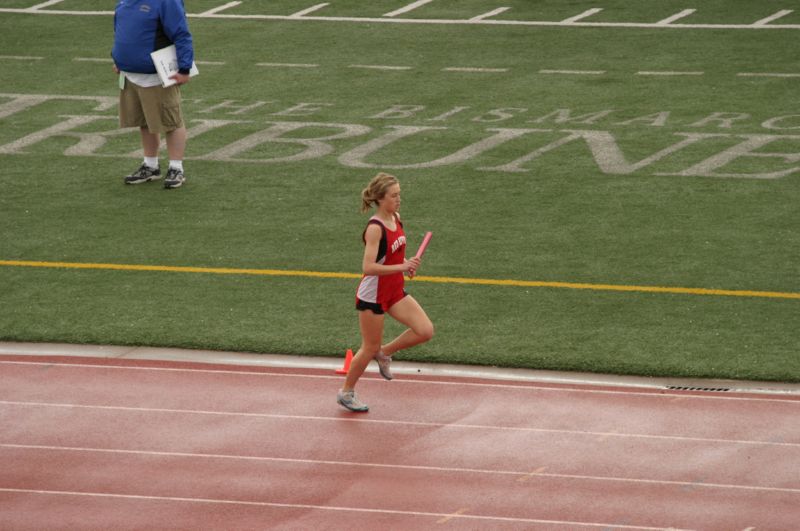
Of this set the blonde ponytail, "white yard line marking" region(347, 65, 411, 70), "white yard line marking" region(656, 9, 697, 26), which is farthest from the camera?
"white yard line marking" region(656, 9, 697, 26)

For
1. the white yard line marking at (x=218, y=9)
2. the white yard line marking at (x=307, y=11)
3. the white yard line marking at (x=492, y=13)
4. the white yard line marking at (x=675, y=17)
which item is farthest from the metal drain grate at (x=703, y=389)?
the white yard line marking at (x=218, y=9)

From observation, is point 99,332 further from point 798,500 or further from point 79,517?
point 798,500

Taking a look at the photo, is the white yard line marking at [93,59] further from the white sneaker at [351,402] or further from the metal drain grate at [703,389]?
the metal drain grate at [703,389]

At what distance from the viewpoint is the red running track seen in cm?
797

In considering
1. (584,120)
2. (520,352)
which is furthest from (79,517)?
(584,120)

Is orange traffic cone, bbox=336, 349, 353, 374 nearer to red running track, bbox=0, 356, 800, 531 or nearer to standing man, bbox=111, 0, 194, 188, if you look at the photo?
red running track, bbox=0, 356, 800, 531

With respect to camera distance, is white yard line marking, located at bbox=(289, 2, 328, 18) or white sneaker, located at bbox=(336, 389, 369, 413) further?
white yard line marking, located at bbox=(289, 2, 328, 18)

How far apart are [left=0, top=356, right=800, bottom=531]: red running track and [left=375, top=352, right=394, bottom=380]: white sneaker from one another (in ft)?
0.54

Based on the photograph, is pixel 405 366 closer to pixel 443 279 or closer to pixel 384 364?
pixel 384 364

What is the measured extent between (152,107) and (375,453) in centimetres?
699

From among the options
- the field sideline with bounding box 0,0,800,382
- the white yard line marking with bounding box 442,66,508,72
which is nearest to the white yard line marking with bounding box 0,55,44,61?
the field sideline with bounding box 0,0,800,382

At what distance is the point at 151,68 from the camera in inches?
580

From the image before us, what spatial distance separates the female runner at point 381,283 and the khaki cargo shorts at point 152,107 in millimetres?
6091

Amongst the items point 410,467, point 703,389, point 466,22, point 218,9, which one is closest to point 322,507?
point 410,467
